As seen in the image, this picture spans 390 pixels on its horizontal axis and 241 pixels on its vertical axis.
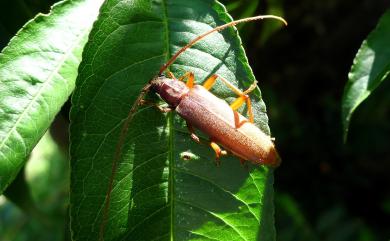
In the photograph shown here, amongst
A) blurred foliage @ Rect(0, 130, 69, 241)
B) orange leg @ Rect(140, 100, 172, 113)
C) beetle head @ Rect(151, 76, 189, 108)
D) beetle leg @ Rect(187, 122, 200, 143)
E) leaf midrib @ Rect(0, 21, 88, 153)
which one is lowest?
blurred foliage @ Rect(0, 130, 69, 241)

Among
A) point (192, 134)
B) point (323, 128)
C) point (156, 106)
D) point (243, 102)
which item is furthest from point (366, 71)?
point (323, 128)

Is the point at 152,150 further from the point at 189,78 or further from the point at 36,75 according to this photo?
the point at 36,75

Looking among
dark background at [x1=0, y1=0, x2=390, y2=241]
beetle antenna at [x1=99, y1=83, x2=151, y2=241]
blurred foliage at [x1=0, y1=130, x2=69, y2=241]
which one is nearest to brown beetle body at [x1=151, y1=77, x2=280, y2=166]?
beetle antenna at [x1=99, y1=83, x2=151, y2=241]

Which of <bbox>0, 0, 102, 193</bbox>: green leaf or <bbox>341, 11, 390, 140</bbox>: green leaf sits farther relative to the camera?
<bbox>341, 11, 390, 140</bbox>: green leaf

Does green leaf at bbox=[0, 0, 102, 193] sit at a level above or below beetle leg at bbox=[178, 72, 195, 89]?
above

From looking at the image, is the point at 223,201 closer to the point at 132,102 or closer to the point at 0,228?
the point at 132,102

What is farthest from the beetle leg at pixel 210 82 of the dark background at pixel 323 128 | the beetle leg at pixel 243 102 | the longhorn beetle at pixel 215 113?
the dark background at pixel 323 128

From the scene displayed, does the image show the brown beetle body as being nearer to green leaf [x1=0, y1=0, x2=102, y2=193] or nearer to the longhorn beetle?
the longhorn beetle

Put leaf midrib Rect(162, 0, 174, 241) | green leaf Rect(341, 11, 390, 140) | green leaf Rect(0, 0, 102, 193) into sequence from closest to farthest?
1. green leaf Rect(0, 0, 102, 193)
2. leaf midrib Rect(162, 0, 174, 241)
3. green leaf Rect(341, 11, 390, 140)

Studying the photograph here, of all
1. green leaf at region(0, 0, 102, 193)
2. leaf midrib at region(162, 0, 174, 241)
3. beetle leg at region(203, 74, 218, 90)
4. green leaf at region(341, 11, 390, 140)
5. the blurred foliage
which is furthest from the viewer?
the blurred foliage

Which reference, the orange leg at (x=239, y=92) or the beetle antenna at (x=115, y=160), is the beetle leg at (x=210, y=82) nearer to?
the orange leg at (x=239, y=92)
